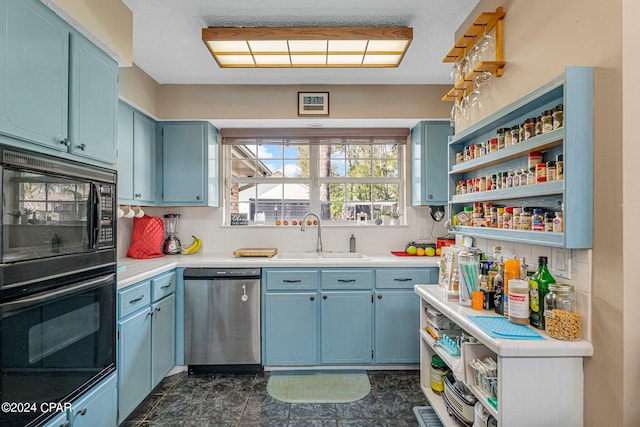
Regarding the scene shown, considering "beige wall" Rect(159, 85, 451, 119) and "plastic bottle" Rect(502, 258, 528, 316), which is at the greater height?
"beige wall" Rect(159, 85, 451, 119)

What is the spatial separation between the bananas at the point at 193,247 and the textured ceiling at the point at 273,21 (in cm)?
161

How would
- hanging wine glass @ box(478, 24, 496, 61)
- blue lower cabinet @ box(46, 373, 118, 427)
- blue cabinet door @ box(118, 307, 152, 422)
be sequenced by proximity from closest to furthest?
blue lower cabinet @ box(46, 373, 118, 427)
hanging wine glass @ box(478, 24, 496, 61)
blue cabinet door @ box(118, 307, 152, 422)

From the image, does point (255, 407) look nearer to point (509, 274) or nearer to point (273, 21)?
point (509, 274)

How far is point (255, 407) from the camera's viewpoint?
226 cm

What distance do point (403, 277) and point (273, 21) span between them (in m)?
2.16

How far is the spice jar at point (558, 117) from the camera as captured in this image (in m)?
1.27

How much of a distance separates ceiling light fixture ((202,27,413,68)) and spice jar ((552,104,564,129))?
3.70 ft

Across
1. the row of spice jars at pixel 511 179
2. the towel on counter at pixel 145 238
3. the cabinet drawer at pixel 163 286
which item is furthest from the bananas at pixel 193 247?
the row of spice jars at pixel 511 179

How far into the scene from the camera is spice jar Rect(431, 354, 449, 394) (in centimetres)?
205

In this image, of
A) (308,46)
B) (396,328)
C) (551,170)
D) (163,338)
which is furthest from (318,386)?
(308,46)

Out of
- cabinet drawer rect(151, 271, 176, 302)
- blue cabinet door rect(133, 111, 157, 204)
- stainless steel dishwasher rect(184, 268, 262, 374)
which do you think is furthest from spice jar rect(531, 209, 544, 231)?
blue cabinet door rect(133, 111, 157, 204)

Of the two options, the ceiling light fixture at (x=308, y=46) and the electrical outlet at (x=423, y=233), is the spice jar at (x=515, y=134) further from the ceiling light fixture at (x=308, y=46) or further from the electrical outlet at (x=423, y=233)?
the electrical outlet at (x=423, y=233)

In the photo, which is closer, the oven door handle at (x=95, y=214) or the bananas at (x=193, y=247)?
the oven door handle at (x=95, y=214)

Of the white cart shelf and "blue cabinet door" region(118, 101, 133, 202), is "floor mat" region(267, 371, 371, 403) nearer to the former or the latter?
the white cart shelf
